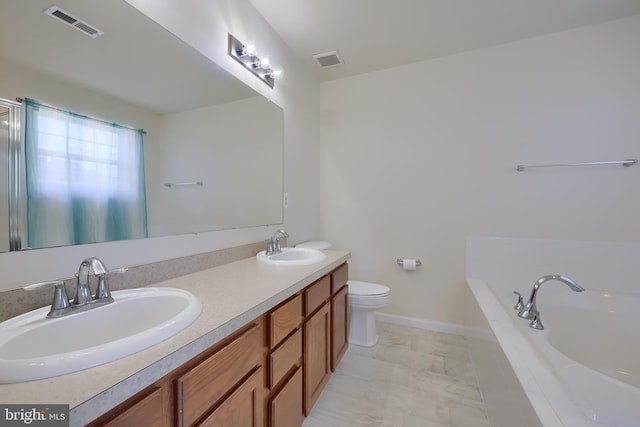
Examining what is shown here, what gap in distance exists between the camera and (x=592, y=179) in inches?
76.2

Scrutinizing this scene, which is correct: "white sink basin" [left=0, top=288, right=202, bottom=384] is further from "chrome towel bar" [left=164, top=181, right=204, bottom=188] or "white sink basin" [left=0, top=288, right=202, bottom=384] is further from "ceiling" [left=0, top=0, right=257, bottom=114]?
"ceiling" [left=0, top=0, right=257, bottom=114]

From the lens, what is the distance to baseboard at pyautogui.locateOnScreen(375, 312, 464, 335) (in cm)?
235

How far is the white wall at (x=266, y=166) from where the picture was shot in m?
0.87

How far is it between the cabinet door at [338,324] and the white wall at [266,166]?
68cm

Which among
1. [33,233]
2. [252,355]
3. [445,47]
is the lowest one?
[252,355]

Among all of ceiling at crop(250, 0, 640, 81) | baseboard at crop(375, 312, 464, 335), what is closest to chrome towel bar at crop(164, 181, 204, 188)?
ceiling at crop(250, 0, 640, 81)

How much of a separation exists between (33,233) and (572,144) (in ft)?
10.1

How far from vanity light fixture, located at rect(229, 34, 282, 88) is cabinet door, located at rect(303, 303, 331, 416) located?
1575 mm

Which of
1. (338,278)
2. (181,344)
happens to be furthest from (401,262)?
(181,344)

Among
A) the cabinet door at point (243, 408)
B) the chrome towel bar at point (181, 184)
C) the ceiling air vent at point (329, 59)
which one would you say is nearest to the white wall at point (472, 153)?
the ceiling air vent at point (329, 59)

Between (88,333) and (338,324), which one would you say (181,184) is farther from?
(338,324)

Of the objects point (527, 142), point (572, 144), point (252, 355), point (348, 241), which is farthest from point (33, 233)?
point (572, 144)

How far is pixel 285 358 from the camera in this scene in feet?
3.67

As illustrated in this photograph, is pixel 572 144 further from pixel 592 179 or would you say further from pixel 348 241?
pixel 348 241
